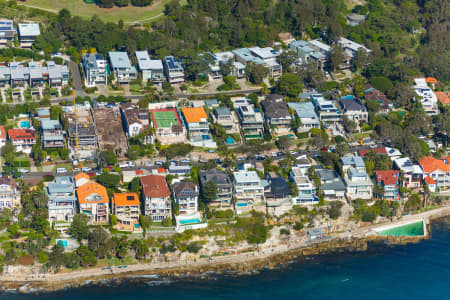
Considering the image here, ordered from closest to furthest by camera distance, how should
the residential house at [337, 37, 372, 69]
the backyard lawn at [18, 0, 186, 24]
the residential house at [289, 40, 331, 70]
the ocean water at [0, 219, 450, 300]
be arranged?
1. the ocean water at [0, 219, 450, 300]
2. the residential house at [289, 40, 331, 70]
3. the residential house at [337, 37, 372, 69]
4. the backyard lawn at [18, 0, 186, 24]

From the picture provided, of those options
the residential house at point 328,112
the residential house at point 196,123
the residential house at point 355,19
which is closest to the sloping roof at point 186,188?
the residential house at point 196,123

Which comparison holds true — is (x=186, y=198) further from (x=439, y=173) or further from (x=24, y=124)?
(x=439, y=173)

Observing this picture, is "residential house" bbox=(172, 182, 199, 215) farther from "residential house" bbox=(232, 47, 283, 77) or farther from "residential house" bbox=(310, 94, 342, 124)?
"residential house" bbox=(232, 47, 283, 77)

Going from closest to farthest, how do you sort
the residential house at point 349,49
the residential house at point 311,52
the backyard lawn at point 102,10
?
the residential house at point 311,52 → the residential house at point 349,49 → the backyard lawn at point 102,10

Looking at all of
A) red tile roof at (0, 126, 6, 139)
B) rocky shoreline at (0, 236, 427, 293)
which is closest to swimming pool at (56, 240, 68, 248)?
rocky shoreline at (0, 236, 427, 293)

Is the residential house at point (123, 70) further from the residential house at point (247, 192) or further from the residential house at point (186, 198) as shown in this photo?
the residential house at point (247, 192)

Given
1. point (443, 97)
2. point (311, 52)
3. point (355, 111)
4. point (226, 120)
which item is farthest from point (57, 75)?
point (443, 97)
